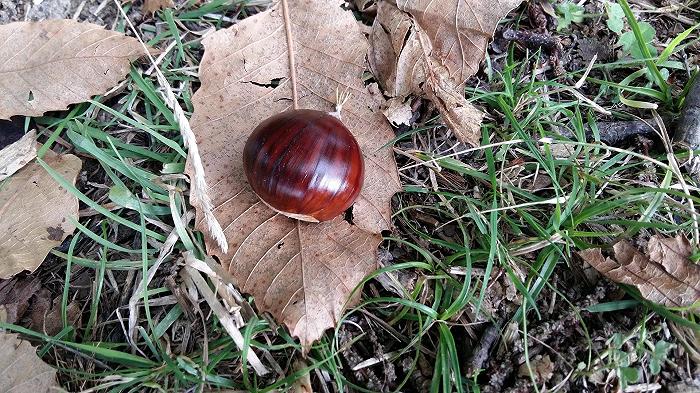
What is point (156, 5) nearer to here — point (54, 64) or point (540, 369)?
point (54, 64)

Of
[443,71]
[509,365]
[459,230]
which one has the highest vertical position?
[443,71]

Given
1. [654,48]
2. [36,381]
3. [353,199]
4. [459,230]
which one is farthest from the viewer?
[654,48]

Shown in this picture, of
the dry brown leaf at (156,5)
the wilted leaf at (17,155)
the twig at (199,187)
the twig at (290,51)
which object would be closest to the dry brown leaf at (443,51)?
the twig at (290,51)

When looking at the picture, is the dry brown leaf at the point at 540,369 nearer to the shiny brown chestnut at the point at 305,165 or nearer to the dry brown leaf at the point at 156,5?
the shiny brown chestnut at the point at 305,165

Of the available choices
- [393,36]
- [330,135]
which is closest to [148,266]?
[330,135]

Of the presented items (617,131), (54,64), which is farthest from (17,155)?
(617,131)

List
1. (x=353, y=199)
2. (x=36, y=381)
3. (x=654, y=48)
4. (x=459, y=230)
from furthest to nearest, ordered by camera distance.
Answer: (x=654, y=48), (x=459, y=230), (x=353, y=199), (x=36, y=381)

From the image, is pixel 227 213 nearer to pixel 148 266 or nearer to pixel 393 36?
pixel 148 266
